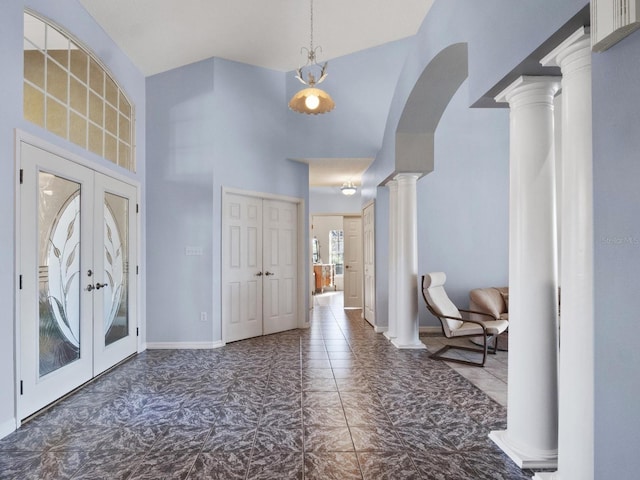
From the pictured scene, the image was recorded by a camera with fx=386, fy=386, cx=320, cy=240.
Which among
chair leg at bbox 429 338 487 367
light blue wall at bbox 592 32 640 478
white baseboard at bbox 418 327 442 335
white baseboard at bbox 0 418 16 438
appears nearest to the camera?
light blue wall at bbox 592 32 640 478

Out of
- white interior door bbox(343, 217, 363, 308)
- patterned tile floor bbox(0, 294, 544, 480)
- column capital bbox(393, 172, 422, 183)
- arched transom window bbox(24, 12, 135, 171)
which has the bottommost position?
patterned tile floor bbox(0, 294, 544, 480)

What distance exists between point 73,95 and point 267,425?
336cm

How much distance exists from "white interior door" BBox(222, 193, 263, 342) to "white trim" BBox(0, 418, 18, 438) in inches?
103

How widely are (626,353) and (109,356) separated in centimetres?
434

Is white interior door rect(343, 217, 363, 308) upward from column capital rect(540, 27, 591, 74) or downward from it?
downward

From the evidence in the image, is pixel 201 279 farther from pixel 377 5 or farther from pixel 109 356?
pixel 377 5

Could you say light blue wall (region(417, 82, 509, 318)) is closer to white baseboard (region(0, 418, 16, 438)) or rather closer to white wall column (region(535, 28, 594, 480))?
white wall column (region(535, 28, 594, 480))

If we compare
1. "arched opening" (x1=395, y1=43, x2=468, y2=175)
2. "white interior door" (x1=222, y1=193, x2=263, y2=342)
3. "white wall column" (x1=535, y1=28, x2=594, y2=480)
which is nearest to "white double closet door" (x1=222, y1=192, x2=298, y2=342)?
"white interior door" (x1=222, y1=193, x2=263, y2=342)

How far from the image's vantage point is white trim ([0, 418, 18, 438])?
2596mm

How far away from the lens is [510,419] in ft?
→ 7.95

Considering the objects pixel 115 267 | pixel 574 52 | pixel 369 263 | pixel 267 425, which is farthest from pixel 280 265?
pixel 574 52

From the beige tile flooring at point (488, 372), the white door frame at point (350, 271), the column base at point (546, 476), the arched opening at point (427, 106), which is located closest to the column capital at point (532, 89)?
the arched opening at point (427, 106)

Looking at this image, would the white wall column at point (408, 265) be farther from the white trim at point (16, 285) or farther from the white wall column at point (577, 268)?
the white trim at point (16, 285)

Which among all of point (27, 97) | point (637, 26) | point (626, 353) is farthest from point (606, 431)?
point (27, 97)
